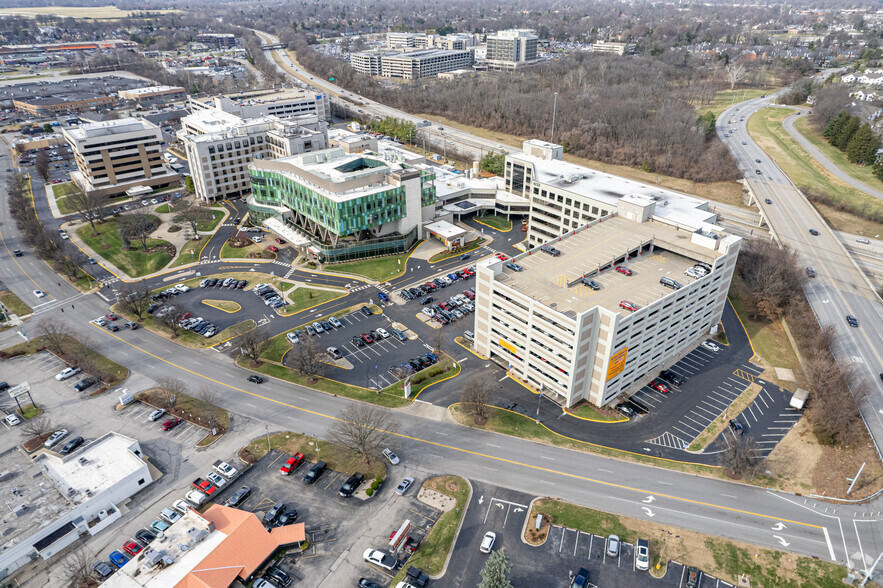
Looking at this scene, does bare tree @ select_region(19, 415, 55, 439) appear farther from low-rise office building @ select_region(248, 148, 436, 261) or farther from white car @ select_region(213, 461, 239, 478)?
low-rise office building @ select_region(248, 148, 436, 261)

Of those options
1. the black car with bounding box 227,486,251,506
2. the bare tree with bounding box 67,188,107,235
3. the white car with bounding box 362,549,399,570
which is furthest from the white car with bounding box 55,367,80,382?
the white car with bounding box 362,549,399,570

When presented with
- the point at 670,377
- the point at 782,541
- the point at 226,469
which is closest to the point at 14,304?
the point at 226,469

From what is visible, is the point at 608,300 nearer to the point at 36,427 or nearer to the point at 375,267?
the point at 375,267

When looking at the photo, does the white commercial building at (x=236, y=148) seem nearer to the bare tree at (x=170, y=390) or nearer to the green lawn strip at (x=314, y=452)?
the bare tree at (x=170, y=390)

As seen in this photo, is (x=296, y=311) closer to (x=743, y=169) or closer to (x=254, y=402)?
(x=254, y=402)

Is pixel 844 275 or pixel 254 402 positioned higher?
pixel 844 275

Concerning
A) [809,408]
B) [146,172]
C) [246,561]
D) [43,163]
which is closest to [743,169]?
[809,408]

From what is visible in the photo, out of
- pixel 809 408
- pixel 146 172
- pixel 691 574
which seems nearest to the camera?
pixel 691 574
